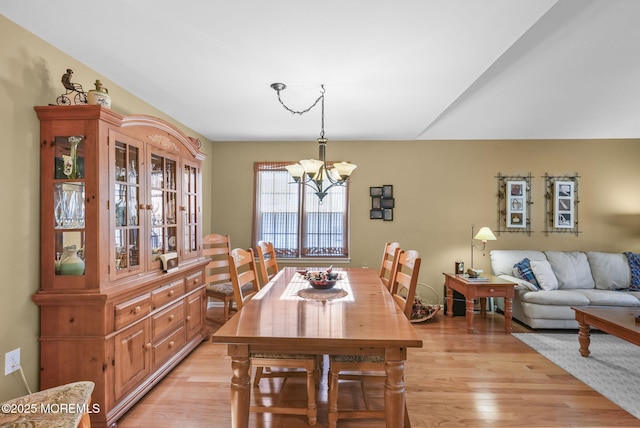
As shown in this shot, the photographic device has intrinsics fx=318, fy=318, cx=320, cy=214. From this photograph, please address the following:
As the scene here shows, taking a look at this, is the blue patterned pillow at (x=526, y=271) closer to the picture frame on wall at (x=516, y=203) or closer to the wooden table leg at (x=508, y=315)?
→ the wooden table leg at (x=508, y=315)

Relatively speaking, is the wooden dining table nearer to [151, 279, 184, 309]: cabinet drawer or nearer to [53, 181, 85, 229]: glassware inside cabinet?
[151, 279, 184, 309]: cabinet drawer

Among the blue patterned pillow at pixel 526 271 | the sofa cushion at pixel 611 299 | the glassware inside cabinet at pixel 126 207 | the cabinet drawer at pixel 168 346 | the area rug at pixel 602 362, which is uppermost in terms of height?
the glassware inside cabinet at pixel 126 207

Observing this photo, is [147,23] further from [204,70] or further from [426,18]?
[426,18]

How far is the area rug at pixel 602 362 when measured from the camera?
7.83 ft

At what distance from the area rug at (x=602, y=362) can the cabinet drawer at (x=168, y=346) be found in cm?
336

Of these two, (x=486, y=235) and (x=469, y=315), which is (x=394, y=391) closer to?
(x=469, y=315)

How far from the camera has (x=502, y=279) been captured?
3889 millimetres

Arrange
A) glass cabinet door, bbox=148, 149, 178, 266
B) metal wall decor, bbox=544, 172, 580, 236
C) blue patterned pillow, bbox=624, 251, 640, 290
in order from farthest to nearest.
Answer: metal wall decor, bbox=544, 172, 580, 236
blue patterned pillow, bbox=624, 251, 640, 290
glass cabinet door, bbox=148, 149, 178, 266

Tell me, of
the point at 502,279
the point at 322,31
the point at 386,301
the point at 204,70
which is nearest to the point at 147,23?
the point at 204,70

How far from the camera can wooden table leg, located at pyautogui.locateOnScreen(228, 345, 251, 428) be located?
1519 mm

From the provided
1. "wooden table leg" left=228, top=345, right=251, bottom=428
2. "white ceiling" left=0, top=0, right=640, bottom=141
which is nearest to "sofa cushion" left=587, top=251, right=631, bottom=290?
"white ceiling" left=0, top=0, right=640, bottom=141

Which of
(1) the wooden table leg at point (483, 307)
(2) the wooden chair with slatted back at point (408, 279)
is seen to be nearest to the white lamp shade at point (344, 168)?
(2) the wooden chair with slatted back at point (408, 279)

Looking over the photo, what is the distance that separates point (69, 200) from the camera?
6.51ft

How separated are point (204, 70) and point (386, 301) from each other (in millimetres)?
2137
